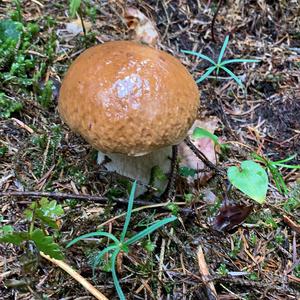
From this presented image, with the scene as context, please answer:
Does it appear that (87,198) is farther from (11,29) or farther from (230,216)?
(11,29)

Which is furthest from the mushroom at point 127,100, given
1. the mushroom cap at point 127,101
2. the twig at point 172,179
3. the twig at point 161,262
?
the twig at point 161,262

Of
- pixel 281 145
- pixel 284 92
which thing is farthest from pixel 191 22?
pixel 281 145

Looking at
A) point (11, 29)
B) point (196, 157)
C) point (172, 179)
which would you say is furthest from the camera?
point (11, 29)

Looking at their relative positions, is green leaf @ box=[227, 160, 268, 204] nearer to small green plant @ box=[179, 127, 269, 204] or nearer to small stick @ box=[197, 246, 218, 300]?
small green plant @ box=[179, 127, 269, 204]

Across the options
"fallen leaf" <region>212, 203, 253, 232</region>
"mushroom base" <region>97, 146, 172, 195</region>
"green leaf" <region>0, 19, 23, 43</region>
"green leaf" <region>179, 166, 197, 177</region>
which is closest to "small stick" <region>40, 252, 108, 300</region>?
"mushroom base" <region>97, 146, 172, 195</region>

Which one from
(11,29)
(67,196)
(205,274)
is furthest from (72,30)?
(205,274)

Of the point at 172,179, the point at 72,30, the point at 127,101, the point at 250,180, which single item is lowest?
the point at 172,179

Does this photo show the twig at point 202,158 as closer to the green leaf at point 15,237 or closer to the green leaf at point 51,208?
the green leaf at point 51,208
